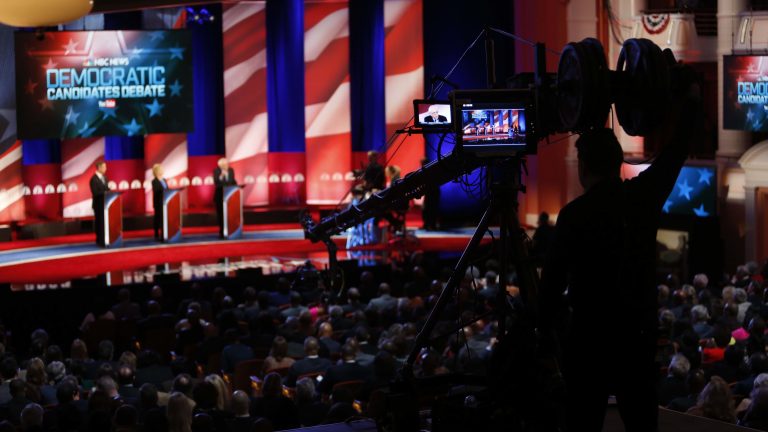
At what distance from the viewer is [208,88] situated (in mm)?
20859

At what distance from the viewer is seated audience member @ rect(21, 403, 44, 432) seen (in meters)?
6.64

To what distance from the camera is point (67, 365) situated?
9250 millimetres

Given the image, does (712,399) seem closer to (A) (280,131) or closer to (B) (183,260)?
(B) (183,260)

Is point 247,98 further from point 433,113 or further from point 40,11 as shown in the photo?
point 433,113

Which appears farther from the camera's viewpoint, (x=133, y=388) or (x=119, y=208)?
(x=119, y=208)

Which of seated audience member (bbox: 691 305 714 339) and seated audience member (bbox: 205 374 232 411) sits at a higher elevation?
seated audience member (bbox: 691 305 714 339)

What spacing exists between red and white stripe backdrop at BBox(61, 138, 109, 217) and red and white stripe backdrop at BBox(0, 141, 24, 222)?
1.02 m

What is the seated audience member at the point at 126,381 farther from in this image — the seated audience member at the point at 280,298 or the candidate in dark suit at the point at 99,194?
the candidate in dark suit at the point at 99,194

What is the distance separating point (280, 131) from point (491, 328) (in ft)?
37.5

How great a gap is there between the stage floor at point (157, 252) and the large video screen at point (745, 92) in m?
4.48

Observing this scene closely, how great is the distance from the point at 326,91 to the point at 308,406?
1558 cm

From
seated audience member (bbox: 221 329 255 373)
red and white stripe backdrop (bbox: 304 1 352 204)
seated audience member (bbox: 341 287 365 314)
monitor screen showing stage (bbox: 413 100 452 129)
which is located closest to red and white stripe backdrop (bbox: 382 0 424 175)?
red and white stripe backdrop (bbox: 304 1 352 204)

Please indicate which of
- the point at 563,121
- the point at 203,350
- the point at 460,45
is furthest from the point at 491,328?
the point at 460,45

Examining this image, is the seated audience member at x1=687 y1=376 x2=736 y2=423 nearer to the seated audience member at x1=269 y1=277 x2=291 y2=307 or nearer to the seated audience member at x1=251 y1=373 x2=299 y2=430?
the seated audience member at x1=251 y1=373 x2=299 y2=430
